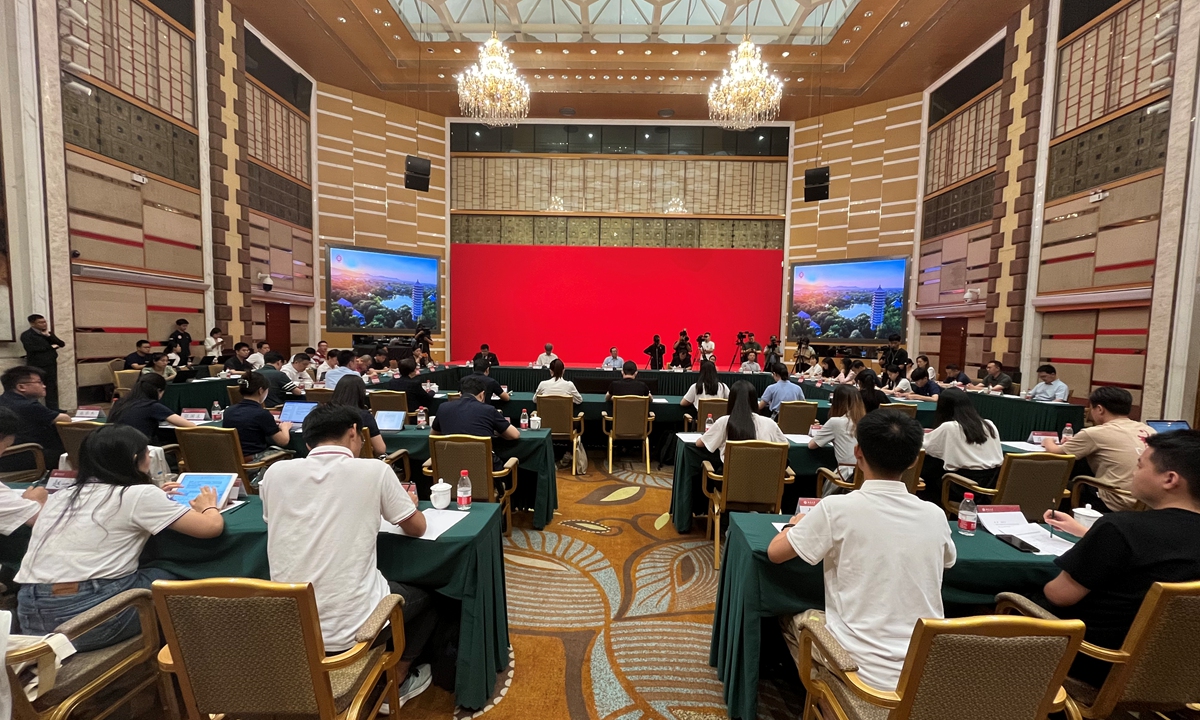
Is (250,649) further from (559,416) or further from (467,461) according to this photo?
(559,416)

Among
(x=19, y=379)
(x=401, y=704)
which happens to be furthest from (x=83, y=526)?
(x=19, y=379)

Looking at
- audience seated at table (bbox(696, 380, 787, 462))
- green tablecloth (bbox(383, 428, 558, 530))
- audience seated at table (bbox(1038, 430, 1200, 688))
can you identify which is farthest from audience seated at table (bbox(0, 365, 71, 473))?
audience seated at table (bbox(1038, 430, 1200, 688))

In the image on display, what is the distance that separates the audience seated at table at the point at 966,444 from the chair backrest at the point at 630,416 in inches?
103

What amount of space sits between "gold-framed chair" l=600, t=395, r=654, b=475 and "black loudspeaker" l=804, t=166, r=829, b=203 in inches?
269

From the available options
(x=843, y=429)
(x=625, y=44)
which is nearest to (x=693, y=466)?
(x=843, y=429)

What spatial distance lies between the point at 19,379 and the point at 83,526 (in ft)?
10.0

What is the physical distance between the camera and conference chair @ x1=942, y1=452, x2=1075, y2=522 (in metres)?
3.11

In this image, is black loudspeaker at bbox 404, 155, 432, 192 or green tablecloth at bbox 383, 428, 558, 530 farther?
black loudspeaker at bbox 404, 155, 432, 192

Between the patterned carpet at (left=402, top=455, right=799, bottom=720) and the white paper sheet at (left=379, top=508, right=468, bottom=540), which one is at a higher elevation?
the white paper sheet at (left=379, top=508, right=468, bottom=540)

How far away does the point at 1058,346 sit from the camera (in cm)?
784

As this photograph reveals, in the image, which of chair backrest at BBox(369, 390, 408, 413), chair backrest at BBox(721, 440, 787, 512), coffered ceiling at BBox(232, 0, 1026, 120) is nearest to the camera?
chair backrest at BBox(721, 440, 787, 512)

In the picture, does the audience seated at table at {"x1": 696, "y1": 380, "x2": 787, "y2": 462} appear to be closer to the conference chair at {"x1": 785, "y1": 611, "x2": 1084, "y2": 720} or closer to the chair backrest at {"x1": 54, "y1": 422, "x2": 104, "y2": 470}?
the conference chair at {"x1": 785, "y1": 611, "x2": 1084, "y2": 720}

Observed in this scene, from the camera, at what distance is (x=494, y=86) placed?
7.56m

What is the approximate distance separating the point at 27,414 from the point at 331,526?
3745mm
